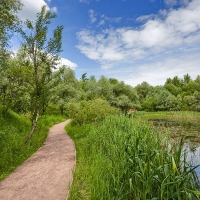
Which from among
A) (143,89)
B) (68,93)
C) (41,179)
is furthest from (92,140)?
(143,89)

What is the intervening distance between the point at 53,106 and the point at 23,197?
25.0m

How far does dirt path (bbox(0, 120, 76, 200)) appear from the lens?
386 centimetres

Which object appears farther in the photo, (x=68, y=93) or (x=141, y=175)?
(x=68, y=93)

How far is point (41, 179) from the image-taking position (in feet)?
15.2

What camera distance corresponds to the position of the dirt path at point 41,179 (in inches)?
152

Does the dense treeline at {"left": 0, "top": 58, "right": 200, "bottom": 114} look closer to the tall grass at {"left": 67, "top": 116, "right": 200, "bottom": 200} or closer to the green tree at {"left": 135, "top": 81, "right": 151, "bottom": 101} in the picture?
the green tree at {"left": 135, "top": 81, "right": 151, "bottom": 101}

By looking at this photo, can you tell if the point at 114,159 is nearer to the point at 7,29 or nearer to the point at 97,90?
the point at 7,29

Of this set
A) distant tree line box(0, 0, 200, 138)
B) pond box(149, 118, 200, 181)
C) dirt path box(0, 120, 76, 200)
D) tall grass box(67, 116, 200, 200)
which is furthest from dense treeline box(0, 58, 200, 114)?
pond box(149, 118, 200, 181)

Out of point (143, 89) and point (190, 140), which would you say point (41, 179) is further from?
point (143, 89)

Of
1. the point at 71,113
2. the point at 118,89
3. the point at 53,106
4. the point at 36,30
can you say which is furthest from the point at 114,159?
the point at 118,89

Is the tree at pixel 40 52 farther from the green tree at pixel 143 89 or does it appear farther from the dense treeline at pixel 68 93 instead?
the green tree at pixel 143 89

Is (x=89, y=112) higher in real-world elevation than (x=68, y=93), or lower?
lower

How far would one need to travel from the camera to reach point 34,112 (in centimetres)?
891

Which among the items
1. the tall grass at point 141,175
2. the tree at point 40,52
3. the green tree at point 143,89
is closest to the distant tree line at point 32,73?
the tree at point 40,52
